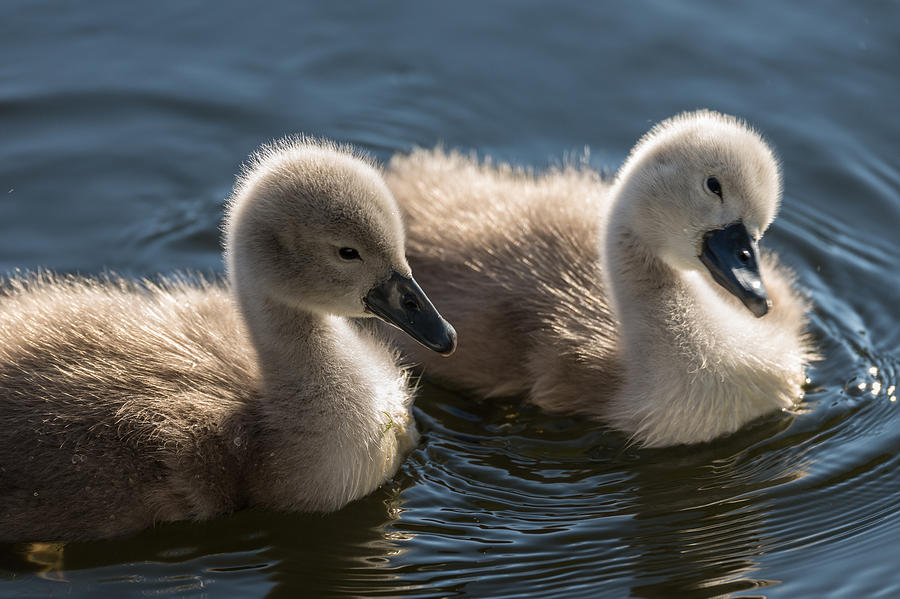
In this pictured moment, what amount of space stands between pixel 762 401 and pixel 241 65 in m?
4.11

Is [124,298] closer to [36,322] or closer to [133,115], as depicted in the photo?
[36,322]

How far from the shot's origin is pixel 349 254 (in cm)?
523

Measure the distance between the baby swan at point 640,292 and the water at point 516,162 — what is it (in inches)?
6.3

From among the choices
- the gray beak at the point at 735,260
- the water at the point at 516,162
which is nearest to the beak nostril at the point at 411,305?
the water at the point at 516,162

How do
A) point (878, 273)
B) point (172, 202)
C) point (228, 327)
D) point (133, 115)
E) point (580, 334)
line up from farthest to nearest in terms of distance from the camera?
1. point (133, 115)
2. point (172, 202)
3. point (878, 273)
4. point (580, 334)
5. point (228, 327)

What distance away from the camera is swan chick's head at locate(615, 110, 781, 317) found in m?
5.65

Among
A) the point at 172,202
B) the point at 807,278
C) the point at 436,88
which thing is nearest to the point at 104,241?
the point at 172,202

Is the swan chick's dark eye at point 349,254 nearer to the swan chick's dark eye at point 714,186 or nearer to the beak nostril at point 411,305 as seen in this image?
the beak nostril at point 411,305

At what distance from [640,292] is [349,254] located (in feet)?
4.48

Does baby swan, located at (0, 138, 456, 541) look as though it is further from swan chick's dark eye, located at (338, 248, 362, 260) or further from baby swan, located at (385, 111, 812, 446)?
baby swan, located at (385, 111, 812, 446)

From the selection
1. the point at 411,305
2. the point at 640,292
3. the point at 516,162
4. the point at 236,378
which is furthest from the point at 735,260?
the point at 516,162

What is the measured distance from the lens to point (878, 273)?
7113 millimetres

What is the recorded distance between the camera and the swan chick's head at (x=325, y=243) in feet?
16.9

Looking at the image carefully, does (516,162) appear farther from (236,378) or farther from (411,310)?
(236,378)
